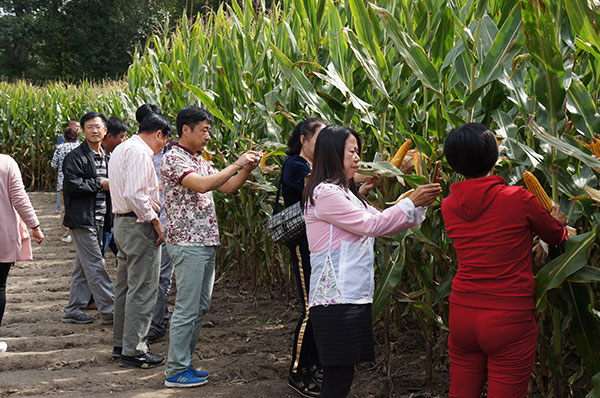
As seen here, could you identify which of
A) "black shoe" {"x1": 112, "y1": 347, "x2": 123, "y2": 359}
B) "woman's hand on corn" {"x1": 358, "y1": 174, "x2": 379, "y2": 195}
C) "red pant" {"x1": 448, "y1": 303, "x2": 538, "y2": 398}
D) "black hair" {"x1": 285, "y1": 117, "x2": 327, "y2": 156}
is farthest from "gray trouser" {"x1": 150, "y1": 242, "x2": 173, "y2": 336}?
"red pant" {"x1": 448, "y1": 303, "x2": 538, "y2": 398}

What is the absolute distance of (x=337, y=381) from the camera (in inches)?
118

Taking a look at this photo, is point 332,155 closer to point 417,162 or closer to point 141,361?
point 417,162

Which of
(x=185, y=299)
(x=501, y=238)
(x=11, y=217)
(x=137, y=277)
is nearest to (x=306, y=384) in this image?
(x=185, y=299)

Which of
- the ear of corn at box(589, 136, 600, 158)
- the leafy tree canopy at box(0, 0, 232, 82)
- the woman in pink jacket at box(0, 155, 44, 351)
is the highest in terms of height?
the leafy tree canopy at box(0, 0, 232, 82)

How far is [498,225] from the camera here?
2459 millimetres

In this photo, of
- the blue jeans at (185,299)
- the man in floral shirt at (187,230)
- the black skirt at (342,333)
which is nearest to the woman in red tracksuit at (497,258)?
the black skirt at (342,333)

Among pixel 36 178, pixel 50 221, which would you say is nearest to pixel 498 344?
pixel 50 221

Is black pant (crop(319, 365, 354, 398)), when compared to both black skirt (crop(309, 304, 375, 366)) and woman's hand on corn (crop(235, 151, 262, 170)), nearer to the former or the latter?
black skirt (crop(309, 304, 375, 366))

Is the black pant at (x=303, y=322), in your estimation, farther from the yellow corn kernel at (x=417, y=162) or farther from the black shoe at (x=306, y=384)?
the yellow corn kernel at (x=417, y=162)

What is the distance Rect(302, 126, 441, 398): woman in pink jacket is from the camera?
2.91 meters

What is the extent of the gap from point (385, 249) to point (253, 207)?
2.40 m

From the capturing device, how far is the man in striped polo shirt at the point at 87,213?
5949 mm

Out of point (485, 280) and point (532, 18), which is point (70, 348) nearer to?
point (485, 280)

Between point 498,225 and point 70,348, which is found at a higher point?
point 498,225
